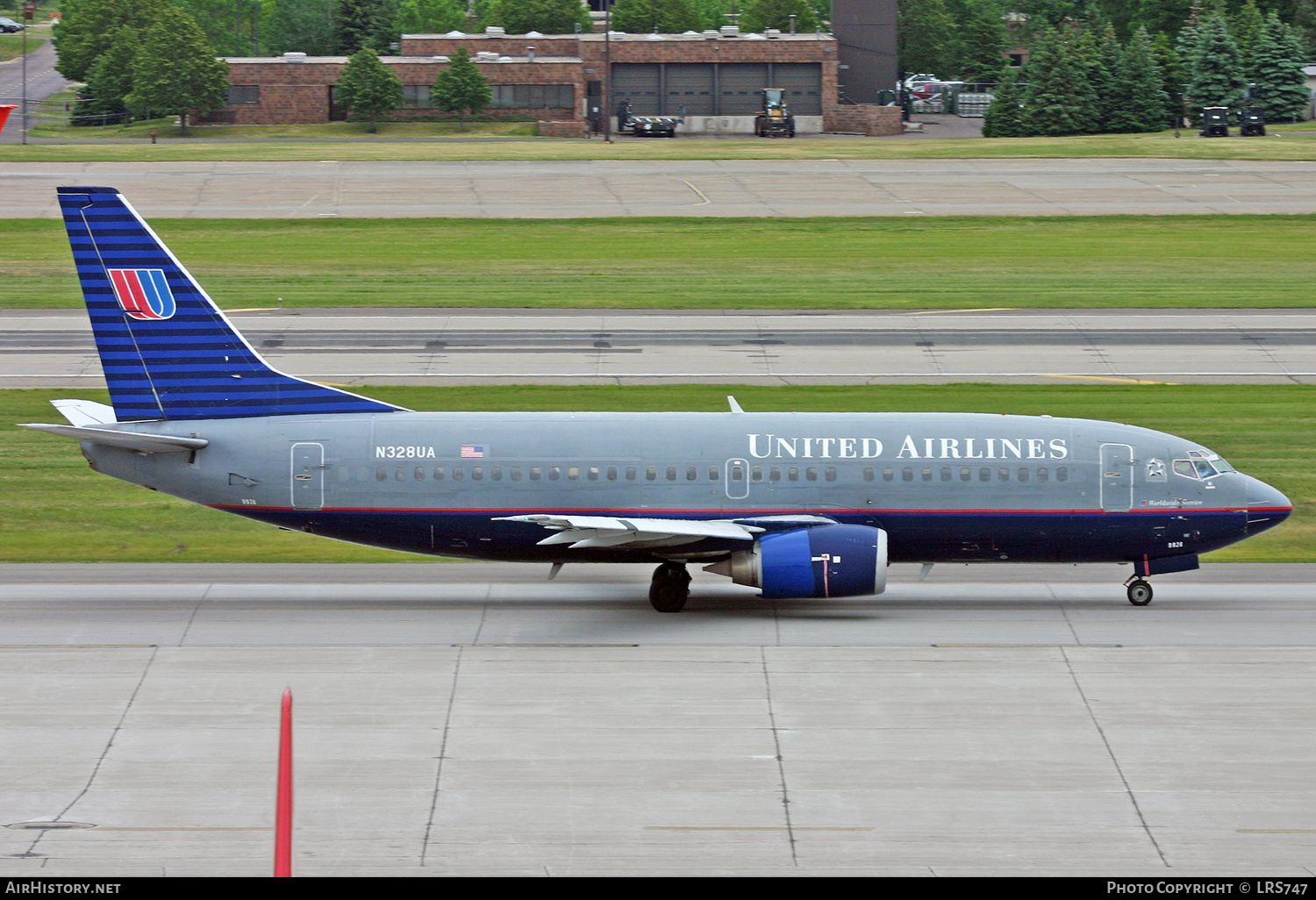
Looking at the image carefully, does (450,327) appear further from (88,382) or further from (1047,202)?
(1047,202)

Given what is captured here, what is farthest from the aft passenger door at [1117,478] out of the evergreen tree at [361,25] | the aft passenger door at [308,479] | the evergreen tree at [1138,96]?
the evergreen tree at [361,25]

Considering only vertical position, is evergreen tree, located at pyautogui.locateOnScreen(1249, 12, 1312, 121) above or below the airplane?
above

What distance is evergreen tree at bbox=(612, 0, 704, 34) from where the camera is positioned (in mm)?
171500

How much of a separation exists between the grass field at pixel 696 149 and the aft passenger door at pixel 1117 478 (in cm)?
7822

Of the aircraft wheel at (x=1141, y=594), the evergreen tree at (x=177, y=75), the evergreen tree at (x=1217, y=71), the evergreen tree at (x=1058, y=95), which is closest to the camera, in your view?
the aircraft wheel at (x=1141, y=594)

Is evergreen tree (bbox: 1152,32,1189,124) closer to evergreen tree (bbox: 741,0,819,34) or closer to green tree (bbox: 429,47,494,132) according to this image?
green tree (bbox: 429,47,494,132)

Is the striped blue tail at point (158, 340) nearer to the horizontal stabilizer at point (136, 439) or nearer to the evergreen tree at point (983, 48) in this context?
the horizontal stabilizer at point (136, 439)

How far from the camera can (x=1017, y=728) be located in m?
22.4

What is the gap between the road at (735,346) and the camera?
163ft

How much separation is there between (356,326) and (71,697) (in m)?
36.1

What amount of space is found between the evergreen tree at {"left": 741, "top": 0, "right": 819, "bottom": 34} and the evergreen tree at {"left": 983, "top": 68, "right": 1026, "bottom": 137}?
5875 centimetres

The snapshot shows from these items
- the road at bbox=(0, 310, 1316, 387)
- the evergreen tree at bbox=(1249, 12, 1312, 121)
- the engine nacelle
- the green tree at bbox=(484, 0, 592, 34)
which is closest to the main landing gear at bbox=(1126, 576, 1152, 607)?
the engine nacelle

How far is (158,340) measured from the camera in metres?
29.1

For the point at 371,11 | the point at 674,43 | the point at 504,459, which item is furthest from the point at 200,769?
the point at 371,11
